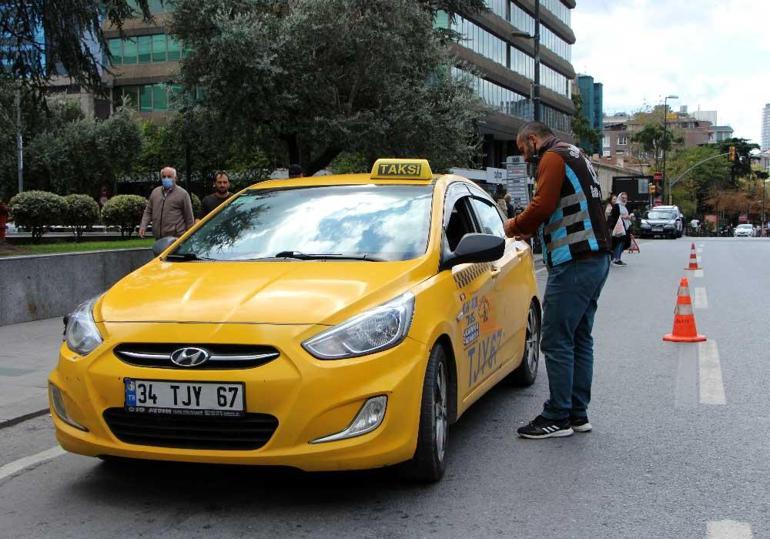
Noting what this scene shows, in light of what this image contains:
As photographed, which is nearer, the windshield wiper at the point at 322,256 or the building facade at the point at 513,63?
the windshield wiper at the point at 322,256

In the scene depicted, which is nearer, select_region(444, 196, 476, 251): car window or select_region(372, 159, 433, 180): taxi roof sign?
select_region(444, 196, 476, 251): car window

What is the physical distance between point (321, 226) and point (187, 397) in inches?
63.1

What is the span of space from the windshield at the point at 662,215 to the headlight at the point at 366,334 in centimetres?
4576

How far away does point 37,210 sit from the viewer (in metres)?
20.3

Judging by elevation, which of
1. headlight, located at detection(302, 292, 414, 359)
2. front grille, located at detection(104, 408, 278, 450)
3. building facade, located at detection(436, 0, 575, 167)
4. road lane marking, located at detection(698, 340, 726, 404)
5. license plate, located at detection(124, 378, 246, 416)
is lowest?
road lane marking, located at detection(698, 340, 726, 404)

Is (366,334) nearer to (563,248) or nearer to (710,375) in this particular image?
(563,248)

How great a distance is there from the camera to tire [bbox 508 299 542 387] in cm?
674

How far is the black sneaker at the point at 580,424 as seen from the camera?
549 centimetres

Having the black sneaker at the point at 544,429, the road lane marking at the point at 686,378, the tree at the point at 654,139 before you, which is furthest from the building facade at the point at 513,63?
the black sneaker at the point at 544,429

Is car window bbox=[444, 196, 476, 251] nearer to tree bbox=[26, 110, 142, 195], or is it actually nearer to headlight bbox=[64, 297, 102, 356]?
headlight bbox=[64, 297, 102, 356]

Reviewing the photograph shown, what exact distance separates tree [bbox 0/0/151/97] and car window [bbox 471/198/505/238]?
9.19 meters

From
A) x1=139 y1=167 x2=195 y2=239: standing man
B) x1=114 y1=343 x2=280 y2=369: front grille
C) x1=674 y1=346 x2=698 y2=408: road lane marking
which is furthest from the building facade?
x1=114 y1=343 x2=280 y2=369: front grille

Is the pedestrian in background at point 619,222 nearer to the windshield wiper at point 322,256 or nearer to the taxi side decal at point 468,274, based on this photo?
the taxi side decal at point 468,274

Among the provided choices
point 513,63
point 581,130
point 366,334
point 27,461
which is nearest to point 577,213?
point 366,334
